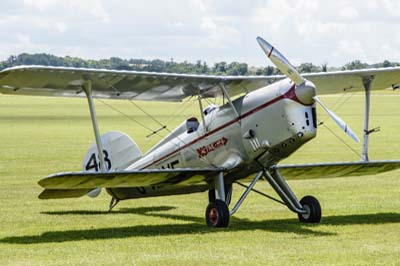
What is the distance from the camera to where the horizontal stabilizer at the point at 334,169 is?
14380mm

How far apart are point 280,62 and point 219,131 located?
1656 millimetres

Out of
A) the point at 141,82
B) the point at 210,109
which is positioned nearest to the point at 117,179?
the point at 141,82

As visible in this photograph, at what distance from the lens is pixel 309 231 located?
40.8 ft

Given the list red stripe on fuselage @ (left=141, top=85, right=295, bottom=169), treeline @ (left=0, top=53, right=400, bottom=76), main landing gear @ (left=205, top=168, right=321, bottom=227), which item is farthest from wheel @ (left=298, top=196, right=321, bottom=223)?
treeline @ (left=0, top=53, right=400, bottom=76)

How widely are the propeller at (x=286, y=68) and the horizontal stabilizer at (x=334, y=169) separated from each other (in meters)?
1.79

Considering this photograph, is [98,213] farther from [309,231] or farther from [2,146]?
[2,146]

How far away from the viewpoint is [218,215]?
506 inches

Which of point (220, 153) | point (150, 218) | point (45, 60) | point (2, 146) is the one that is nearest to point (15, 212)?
point (150, 218)

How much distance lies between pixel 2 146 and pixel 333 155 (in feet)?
41.1

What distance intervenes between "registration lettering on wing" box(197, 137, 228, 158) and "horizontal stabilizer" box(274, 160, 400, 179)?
1.03 m

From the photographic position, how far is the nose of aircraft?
12312 mm

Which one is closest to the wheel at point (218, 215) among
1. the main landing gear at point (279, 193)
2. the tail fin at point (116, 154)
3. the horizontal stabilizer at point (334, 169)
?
the main landing gear at point (279, 193)

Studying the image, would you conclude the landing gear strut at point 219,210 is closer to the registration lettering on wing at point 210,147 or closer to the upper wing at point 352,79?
the registration lettering on wing at point 210,147

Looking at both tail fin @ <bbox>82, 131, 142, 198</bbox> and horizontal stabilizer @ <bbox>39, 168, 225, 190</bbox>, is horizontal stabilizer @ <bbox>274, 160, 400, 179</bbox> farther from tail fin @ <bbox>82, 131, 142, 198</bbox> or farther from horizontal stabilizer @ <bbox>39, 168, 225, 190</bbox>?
tail fin @ <bbox>82, 131, 142, 198</bbox>
